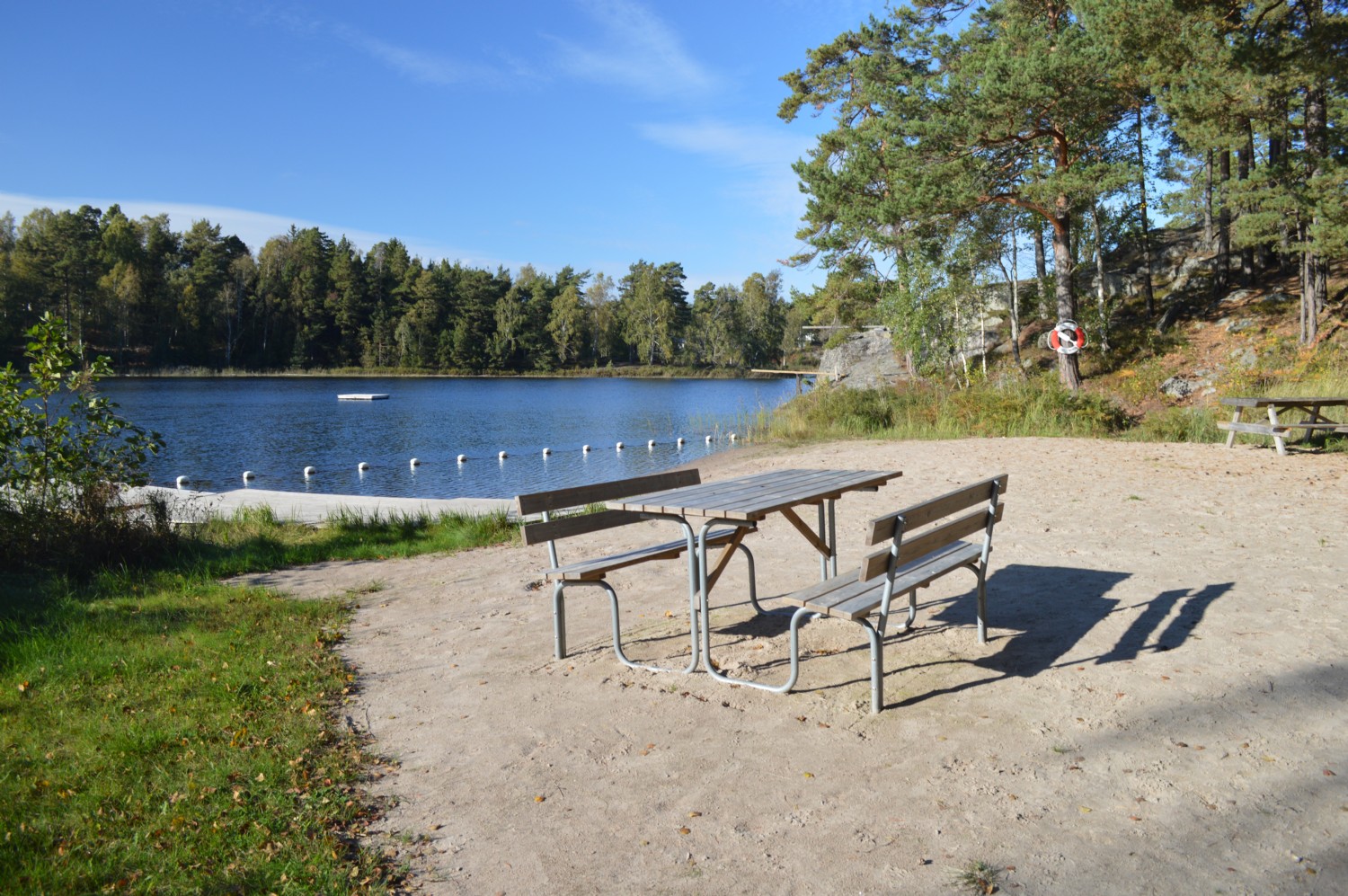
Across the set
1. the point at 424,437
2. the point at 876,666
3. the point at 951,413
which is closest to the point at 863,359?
the point at 424,437

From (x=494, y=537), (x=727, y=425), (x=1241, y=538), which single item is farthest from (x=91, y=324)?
(x=1241, y=538)

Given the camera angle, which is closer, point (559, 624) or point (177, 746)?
point (177, 746)

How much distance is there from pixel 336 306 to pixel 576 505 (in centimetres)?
9567

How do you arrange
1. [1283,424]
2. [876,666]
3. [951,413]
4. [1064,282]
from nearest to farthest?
[876,666] < [1283,424] < [951,413] < [1064,282]

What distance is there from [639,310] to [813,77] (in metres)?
73.2

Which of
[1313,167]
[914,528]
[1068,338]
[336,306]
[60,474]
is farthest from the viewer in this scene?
[336,306]

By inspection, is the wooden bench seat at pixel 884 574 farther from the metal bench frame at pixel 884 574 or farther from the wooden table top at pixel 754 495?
the wooden table top at pixel 754 495

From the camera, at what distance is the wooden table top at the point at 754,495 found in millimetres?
3949

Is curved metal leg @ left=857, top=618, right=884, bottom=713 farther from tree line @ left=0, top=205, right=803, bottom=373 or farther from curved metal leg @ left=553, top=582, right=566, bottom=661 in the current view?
tree line @ left=0, top=205, right=803, bottom=373

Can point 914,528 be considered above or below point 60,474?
below

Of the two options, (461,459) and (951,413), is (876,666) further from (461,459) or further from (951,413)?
(461,459)

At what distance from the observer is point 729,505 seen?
4.00 meters

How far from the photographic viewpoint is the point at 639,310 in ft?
334

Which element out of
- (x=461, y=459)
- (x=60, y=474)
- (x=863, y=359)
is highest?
(x=863, y=359)
